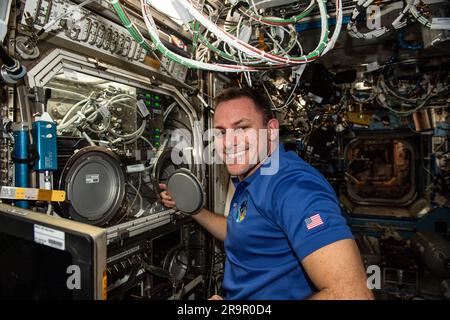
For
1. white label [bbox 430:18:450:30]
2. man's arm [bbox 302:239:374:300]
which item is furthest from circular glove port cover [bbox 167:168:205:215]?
white label [bbox 430:18:450:30]

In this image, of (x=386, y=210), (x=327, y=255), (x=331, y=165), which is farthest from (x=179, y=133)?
(x=386, y=210)

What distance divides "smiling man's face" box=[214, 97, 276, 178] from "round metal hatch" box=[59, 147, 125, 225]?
89 cm

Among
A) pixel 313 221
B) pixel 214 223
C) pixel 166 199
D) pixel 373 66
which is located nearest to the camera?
pixel 313 221

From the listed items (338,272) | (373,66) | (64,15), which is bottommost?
(338,272)

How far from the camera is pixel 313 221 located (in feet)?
3.76

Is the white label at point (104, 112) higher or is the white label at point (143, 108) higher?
the white label at point (143, 108)

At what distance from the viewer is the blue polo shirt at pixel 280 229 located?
115 centimetres

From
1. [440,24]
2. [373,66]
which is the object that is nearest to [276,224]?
[440,24]

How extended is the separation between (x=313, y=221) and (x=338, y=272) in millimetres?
214

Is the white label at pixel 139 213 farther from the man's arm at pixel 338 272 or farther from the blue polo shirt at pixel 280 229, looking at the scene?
the man's arm at pixel 338 272

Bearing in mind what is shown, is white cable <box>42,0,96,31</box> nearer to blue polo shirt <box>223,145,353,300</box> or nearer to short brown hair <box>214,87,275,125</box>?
short brown hair <box>214,87,275,125</box>

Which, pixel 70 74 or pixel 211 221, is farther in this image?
pixel 211 221

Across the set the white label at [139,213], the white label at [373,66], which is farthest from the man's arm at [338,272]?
the white label at [373,66]

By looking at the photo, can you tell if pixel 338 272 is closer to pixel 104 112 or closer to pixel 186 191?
pixel 186 191
